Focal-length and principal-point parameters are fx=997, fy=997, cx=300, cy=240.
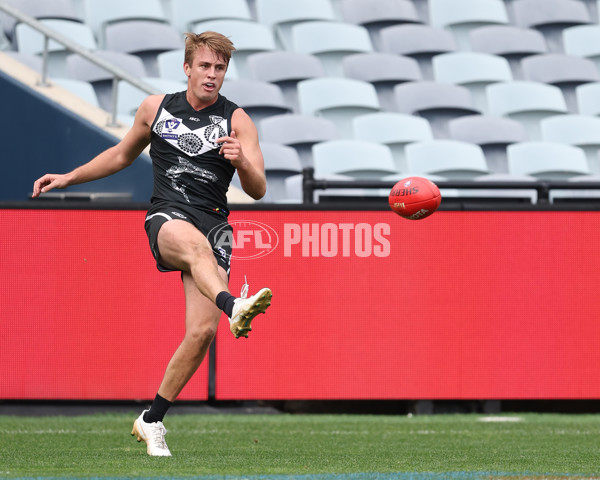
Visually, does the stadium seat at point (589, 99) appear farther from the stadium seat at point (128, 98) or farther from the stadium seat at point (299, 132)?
the stadium seat at point (128, 98)

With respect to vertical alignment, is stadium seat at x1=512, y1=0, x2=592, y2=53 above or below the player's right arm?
above

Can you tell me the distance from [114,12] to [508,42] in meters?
5.39

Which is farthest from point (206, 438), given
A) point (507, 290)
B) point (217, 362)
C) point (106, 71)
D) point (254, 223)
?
point (106, 71)

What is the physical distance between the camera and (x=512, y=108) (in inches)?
500

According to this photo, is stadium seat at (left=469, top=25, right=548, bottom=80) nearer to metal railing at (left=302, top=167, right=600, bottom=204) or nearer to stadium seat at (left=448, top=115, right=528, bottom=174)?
stadium seat at (left=448, top=115, right=528, bottom=174)

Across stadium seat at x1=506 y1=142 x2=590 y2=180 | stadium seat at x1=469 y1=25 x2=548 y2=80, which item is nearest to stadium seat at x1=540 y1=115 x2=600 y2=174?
stadium seat at x1=506 y1=142 x2=590 y2=180

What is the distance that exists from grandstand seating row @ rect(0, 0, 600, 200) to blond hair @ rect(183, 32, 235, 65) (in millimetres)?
5231

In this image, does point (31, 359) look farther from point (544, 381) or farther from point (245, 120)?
point (544, 381)

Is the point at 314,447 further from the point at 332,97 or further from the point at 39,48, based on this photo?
the point at 332,97

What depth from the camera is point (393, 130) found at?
11.8 meters

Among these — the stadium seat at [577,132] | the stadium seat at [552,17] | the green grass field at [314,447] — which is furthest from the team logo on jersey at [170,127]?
the stadium seat at [552,17]

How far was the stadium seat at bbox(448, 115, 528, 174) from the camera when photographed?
12.1 metres

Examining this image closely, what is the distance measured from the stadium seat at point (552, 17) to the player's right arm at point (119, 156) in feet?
34.2

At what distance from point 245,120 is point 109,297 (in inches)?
113
